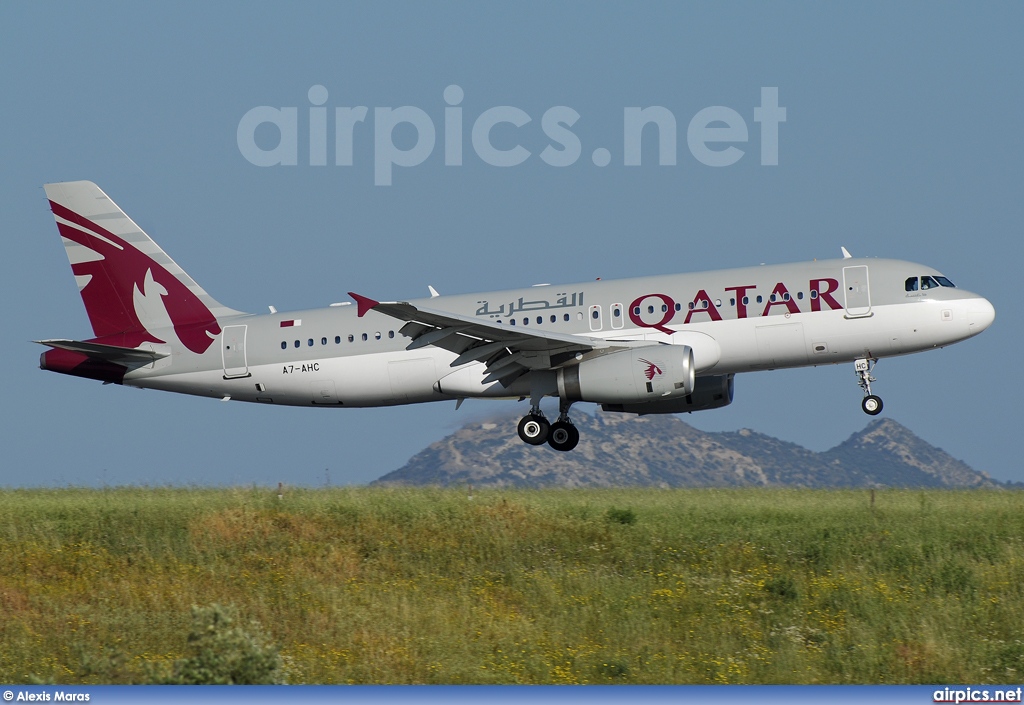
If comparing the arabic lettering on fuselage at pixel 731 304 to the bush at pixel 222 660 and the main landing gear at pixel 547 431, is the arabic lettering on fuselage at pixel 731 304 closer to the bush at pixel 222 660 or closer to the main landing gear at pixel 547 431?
the main landing gear at pixel 547 431

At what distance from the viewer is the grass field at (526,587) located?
738 inches

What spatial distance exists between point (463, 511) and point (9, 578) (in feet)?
28.6

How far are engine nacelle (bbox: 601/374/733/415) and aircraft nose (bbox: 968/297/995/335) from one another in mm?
6084

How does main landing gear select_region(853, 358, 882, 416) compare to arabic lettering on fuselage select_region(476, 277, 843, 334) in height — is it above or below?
below

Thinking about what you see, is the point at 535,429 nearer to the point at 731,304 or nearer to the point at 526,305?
the point at 526,305

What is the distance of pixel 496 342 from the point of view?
29.8m

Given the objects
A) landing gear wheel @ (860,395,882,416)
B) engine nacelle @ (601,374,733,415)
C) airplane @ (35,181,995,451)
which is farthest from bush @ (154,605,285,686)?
landing gear wheel @ (860,395,882,416)

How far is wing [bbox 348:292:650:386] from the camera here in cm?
2834

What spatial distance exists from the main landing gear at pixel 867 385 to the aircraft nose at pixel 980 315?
2.32m

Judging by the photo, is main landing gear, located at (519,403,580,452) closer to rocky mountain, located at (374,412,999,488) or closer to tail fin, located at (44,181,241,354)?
tail fin, located at (44,181,241,354)

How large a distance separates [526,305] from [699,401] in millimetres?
5179

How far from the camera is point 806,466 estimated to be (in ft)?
448

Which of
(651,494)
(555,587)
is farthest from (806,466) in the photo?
(555,587)

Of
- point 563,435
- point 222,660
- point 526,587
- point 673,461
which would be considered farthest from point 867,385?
point 673,461
